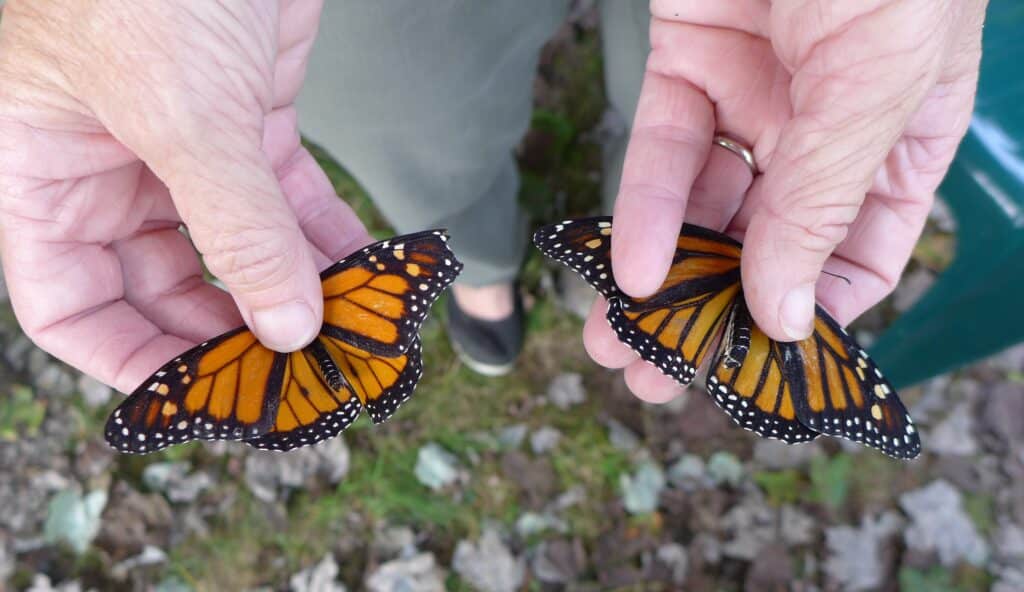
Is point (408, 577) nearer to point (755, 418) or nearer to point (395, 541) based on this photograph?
point (395, 541)

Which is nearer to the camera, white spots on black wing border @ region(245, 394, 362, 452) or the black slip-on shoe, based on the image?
white spots on black wing border @ region(245, 394, 362, 452)

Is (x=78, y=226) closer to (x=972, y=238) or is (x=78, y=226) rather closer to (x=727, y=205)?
(x=727, y=205)

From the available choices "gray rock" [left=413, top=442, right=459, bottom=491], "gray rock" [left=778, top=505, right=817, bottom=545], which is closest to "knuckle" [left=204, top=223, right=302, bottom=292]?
"gray rock" [left=413, top=442, right=459, bottom=491]

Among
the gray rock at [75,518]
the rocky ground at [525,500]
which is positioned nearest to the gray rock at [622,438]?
the rocky ground at [525,500]

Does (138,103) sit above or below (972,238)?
above

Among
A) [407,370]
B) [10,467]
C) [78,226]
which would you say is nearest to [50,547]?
[10,467]

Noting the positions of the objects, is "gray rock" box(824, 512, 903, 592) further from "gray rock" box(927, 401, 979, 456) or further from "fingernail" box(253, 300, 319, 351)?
"fingernail" box(253, 300, 319, 351)
